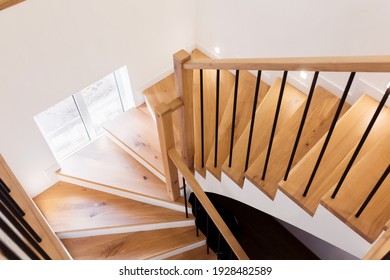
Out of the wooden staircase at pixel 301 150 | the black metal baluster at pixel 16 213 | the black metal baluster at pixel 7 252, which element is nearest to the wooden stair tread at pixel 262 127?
the wooden staircase at pixel 301 150

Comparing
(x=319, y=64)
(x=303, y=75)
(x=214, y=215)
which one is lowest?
(x=319, y=64)

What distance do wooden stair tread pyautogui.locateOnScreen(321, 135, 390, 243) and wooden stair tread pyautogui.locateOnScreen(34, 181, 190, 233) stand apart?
1.70m

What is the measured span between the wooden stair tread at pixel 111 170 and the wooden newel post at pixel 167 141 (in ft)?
0.59

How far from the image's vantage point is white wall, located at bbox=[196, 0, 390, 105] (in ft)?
8.30

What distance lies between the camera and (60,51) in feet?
9.36

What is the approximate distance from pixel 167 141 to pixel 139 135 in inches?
44.2

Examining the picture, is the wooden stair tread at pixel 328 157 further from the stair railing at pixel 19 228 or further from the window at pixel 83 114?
the window at pixel 83 114

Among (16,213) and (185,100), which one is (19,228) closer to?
(16,213)

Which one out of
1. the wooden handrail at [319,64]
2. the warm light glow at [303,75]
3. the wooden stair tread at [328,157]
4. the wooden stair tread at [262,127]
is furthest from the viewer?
the warm light glow at [303,75]

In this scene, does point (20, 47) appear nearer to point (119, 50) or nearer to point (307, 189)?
point (119, 50)

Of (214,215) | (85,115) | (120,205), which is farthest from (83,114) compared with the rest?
(214,215)

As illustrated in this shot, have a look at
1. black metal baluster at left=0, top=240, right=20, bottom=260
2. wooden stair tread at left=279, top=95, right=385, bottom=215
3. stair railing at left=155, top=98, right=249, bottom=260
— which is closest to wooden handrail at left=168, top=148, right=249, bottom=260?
stair railing at left=155, top=98, right=249, bottom=260

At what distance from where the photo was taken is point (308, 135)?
107 inches

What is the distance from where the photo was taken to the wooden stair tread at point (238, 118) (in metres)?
2.78
